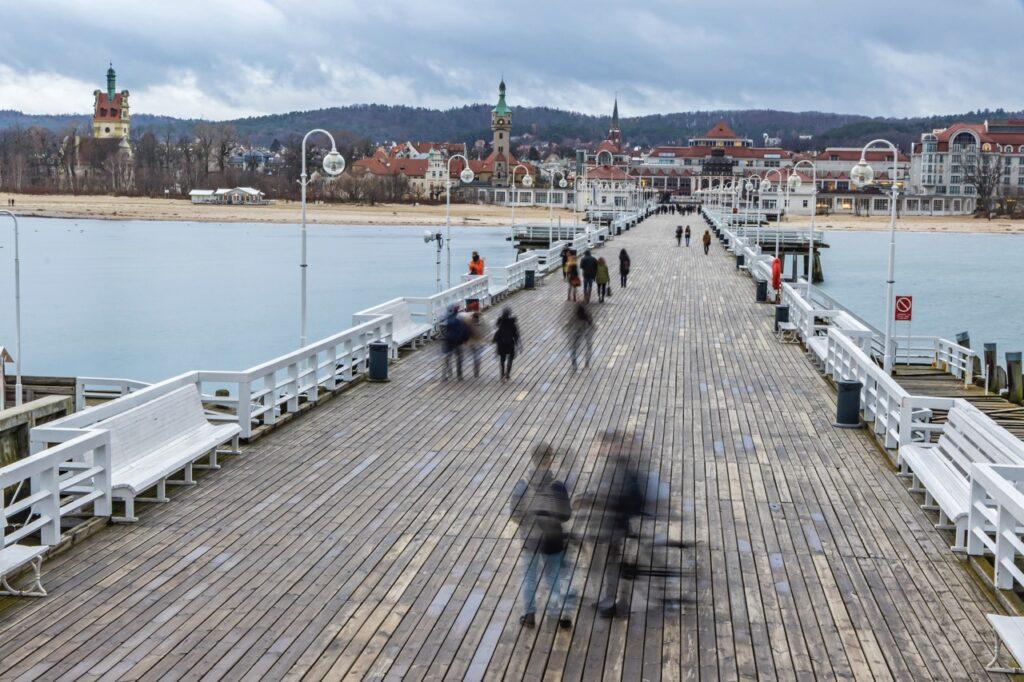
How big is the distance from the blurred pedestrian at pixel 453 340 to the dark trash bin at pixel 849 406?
5480 millimetres

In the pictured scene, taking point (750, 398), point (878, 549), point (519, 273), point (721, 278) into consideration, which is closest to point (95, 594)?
point (878, 549)

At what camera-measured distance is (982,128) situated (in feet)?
634

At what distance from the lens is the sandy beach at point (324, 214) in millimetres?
141000

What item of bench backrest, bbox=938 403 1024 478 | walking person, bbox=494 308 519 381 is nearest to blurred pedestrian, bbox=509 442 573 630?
bench backrest, bbox=938 403 1024 478

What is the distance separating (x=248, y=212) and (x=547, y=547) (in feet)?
468

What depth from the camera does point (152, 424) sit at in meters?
10.8

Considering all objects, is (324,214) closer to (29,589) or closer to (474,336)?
(474,336)

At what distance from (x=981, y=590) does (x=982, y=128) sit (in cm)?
20253

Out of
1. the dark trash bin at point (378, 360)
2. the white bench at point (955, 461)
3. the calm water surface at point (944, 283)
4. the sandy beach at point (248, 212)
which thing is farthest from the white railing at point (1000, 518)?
the sandy beach at point (248, 212)

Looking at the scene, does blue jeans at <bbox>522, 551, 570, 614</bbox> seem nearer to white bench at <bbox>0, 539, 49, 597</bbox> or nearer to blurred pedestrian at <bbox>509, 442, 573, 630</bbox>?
blurred pedestrian at <bbox>509, 442, 573, 630</bbox>

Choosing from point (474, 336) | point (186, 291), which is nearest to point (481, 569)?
point (474, 336)

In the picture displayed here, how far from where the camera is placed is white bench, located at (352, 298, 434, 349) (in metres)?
19.3

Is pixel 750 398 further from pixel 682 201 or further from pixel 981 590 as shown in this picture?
pixel 682 201

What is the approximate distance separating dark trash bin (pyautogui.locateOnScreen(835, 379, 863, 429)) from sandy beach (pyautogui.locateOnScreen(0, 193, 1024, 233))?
11780 centimetres
